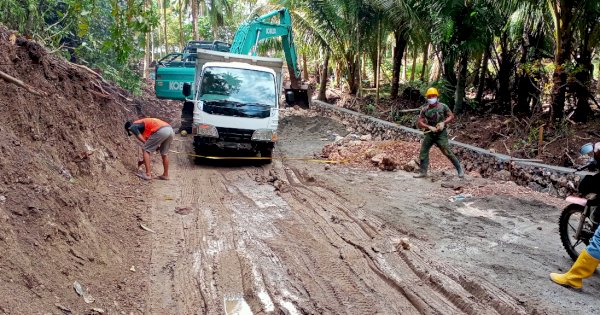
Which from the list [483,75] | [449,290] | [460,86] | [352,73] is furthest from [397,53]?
[449,290]

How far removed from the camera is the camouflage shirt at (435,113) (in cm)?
959

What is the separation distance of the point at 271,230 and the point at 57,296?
307 centimetres

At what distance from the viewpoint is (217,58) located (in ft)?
41.7

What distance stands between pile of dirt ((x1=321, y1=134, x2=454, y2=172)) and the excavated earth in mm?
1117

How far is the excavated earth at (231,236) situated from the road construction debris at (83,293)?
23mm

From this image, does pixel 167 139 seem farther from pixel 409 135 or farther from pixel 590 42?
pixel 590 42

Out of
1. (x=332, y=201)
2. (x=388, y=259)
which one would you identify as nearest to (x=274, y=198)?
(x=332, y=201)

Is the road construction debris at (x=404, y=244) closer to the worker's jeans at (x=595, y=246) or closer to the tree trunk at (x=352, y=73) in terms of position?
the worker's jeans at (x=595, y=246)

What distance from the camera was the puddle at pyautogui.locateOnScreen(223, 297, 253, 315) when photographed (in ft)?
14.8

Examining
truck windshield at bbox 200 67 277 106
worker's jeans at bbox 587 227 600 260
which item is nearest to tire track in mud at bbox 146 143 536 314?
worker's jeans at bbox 587 227 600 260

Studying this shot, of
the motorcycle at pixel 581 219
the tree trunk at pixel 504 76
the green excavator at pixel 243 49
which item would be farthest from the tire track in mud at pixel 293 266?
the tree trunk at pixel 504 76

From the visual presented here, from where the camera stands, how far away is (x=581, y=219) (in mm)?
5344

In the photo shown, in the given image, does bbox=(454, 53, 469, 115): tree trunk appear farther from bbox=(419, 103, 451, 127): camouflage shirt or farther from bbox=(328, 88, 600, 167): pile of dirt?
bbox=(419, 103, 451, 127): camouflage shirt

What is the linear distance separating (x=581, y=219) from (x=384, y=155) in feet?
21.1
